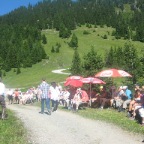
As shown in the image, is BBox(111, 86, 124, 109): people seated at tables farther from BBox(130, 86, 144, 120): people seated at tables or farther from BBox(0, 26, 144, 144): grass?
BBox(130, 86, 144, 120): people seated at tables

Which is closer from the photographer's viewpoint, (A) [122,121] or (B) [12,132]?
(B) [12,132]

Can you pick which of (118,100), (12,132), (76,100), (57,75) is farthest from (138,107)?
(57,75)

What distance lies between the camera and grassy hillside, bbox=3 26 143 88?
92.2m

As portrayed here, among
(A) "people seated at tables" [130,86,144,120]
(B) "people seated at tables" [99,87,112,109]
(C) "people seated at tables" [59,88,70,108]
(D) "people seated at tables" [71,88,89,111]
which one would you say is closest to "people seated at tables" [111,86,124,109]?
(B) "people seated at tables" [99,87,112,109]

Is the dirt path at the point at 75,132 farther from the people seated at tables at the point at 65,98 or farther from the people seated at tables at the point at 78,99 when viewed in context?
the people seated at tables at the point at 65,98

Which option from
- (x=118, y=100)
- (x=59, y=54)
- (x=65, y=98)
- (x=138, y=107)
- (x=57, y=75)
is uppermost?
(x=59, y=54)

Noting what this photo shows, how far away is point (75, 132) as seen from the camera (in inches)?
593

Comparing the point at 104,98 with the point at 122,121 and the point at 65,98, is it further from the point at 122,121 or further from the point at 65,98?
the point at 122,121

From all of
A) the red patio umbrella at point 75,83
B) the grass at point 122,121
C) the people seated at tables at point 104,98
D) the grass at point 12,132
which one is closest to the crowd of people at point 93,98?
the people seated at tables at point 104,98

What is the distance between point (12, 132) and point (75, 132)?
2454mm

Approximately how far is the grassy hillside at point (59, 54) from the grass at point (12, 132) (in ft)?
204

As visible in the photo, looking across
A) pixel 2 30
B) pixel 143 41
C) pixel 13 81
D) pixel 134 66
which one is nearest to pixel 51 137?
pixel 134 66

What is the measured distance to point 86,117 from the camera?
795 inches

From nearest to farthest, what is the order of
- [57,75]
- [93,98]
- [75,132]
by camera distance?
[75,132] → [93,98] → [57,75]
